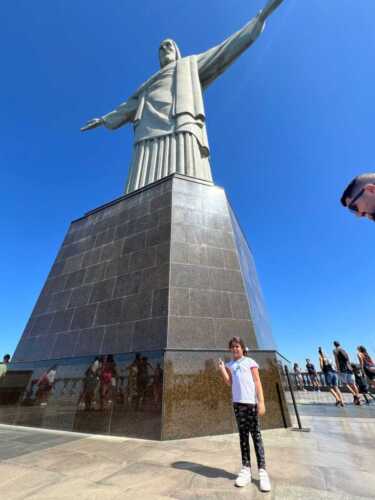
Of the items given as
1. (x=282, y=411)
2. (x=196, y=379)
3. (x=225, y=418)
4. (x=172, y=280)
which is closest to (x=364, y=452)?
(x=282, y=411)

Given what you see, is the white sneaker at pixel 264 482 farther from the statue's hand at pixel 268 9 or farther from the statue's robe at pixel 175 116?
the statue's hand at pixel 268 9

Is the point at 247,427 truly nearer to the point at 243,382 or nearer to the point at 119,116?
the point at 243,382

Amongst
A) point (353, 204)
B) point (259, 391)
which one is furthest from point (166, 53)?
point (259, 391)

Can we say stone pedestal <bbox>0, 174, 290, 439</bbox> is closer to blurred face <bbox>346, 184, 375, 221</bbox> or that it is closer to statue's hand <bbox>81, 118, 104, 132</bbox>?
blurred face <bbox>346, 184, 375, 221</bbox>

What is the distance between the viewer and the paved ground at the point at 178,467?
2623mm

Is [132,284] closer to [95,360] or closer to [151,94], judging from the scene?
[95,360]

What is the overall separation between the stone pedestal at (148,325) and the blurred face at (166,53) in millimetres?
11315

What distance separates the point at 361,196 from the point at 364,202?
0.13 ft

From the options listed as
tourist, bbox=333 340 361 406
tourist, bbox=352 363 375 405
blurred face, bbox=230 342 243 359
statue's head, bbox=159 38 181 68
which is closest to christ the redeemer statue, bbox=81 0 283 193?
statue's head, bbox=159 38 181 68

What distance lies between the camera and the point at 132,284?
759 centimetres

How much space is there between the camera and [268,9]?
1317 centimetres

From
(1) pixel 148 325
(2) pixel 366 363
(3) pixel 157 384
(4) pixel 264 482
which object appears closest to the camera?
(4) pixel 264 482

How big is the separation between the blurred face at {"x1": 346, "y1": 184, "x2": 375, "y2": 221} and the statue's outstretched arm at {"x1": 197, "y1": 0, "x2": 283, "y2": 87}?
16270 mm

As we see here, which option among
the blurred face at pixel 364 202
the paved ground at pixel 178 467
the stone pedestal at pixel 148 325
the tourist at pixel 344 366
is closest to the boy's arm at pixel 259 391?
the paved ground at pixel 178 467
